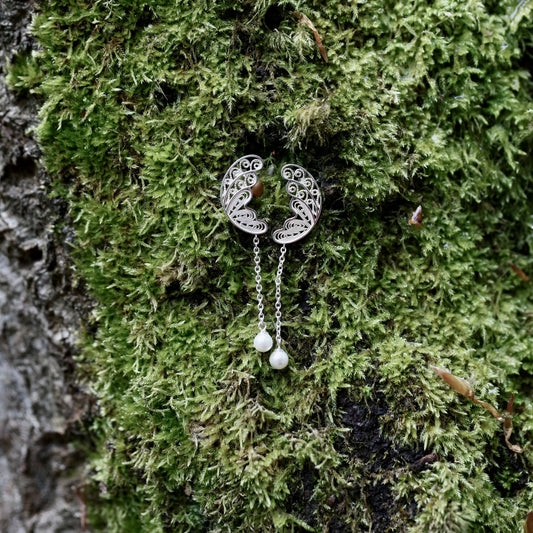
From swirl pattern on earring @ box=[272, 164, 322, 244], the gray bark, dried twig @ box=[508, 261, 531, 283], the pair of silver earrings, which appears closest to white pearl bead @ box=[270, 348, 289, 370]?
the pair of silver earrings

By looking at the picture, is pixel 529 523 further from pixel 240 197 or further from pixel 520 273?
pixel 240 197

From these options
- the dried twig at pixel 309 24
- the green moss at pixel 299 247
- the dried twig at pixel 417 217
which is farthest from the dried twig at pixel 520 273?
the dried twig at pixel 309 24

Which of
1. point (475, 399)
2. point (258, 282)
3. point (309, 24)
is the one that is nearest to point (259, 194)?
point (258, 282)

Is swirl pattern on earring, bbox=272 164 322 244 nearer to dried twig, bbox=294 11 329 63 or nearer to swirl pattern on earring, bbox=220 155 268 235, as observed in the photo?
swirl pattern on earring, bbox=220 155 268 235

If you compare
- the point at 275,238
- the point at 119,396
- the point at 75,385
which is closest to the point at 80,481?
the point at 75,385

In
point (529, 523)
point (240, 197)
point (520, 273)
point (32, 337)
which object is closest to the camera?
point (529, 523)

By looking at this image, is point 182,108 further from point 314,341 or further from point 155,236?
point 314,341

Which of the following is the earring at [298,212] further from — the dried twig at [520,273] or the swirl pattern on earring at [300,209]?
the dried twig at [520,273]
